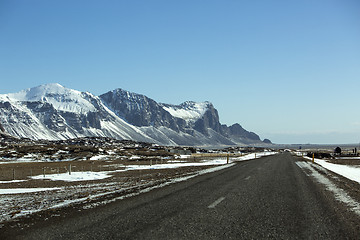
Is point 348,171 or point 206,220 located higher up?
point 206,220

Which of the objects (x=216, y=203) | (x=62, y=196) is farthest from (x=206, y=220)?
(x=62, y=196)

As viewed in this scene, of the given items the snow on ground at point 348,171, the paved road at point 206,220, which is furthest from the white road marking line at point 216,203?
the snow on ground at point 348,171

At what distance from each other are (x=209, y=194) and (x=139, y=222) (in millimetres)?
5699

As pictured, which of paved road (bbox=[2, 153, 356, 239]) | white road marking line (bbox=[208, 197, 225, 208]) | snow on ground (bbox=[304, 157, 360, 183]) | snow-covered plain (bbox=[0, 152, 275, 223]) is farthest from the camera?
snow on ground (bbox=[304, 157, 360, 183])

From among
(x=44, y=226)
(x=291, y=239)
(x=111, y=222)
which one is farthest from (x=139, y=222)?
(x=291, y=239)

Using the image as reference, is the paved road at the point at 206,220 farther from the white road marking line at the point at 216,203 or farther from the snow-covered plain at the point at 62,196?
the snow-covered plain at the point at 62,196

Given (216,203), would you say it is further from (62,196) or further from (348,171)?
(348,171)

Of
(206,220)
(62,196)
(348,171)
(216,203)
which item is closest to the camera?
(206,220)

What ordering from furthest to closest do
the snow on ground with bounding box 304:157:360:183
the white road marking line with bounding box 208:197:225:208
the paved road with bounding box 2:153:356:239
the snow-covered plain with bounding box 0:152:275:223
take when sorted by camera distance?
the snow on ground with bounding box 304:157:360:183, the snow-covered plain with bounding box 0:152:275:223, the white road marking line with bounding box 208:197:225:208, the paved road with bounding box 2:153:356:239

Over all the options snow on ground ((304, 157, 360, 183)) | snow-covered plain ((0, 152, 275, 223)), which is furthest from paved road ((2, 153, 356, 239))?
snow on ground ((304, 157, 360, 183))

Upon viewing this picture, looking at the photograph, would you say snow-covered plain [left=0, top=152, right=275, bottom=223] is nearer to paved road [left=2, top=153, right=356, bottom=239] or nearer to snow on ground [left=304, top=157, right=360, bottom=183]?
paved road [left=2, top=153, right=356, bottom=239]

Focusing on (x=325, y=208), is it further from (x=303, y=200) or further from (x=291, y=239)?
(x=291, y=239)

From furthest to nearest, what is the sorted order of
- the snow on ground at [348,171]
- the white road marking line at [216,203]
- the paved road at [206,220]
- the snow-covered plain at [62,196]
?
the snow on ground at [348,171] → the snow-covered plain at [62,196] → the white road marking line at [216,203] → the paved road at [206,220]

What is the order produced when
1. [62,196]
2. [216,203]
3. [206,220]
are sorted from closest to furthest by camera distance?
[206,220]
[216,203]
[62,196]
